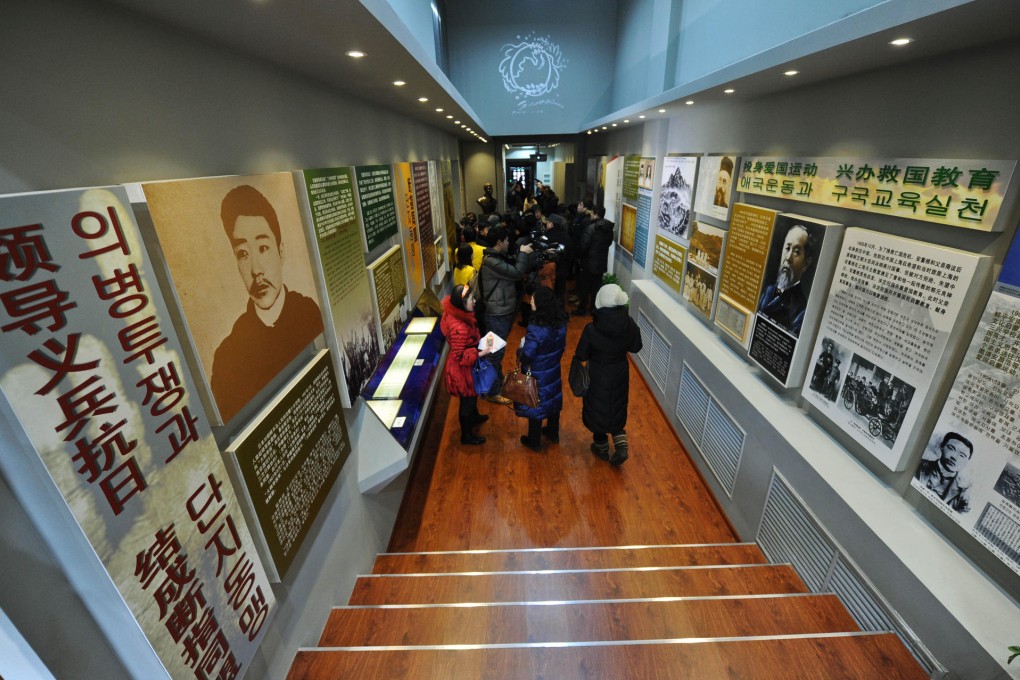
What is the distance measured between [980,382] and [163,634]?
9.90ft

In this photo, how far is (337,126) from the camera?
9.82ft

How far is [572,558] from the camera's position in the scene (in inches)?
129

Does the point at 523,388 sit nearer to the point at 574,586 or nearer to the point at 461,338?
the point at 461,338

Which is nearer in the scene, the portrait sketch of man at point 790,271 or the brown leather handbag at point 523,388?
the portrait sketch of man at point 790,271

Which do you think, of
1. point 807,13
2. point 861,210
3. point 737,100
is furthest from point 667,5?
point 861,210

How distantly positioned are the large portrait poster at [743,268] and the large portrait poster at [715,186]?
0.76 feet

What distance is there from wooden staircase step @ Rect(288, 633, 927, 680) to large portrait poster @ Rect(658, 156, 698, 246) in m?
3.84

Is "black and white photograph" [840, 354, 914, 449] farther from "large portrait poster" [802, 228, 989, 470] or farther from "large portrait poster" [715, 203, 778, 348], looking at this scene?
"large portrait poster" [715, 203, 778, 348]

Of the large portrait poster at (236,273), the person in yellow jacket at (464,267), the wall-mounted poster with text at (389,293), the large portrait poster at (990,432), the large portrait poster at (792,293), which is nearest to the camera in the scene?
the large portrait poster at (236,273)

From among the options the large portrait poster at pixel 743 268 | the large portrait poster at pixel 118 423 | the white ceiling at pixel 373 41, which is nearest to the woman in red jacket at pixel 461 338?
the white ceiling at pixel 373 41

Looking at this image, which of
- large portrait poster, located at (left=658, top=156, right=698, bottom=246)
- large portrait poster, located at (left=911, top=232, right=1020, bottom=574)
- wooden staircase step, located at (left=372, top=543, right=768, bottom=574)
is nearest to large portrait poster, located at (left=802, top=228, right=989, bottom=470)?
large portrait poster, located at (left=911, top=232, right=1020, bottom=574)

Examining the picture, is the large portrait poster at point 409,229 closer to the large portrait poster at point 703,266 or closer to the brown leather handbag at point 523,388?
the brown leather handbag at point 523,388

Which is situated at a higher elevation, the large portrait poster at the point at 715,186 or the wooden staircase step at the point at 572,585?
the large portrait poster at the point at 715,186

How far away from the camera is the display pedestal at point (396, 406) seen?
309 cm
